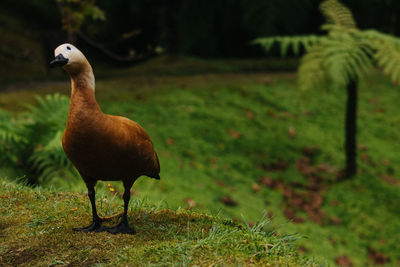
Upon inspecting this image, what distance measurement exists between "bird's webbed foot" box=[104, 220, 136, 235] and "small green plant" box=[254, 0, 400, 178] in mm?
3545

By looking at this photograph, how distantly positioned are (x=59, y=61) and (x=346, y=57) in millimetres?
4195

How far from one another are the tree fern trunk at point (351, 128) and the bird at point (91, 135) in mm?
4539

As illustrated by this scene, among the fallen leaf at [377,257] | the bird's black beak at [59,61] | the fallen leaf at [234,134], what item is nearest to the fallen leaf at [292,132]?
the fallen leaf at [234,134]

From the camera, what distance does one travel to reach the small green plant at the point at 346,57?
5.23 metres

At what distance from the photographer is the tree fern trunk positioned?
19.8 feet

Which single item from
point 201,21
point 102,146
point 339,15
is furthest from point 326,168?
point 201,21

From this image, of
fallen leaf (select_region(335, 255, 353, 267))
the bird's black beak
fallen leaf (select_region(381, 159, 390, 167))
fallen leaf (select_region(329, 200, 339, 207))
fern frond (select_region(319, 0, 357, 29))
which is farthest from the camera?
fallen leaf (select_region(381, 159, 390, 167))

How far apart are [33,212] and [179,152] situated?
11.7 feet

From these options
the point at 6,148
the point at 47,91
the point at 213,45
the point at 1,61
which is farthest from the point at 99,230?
the point at 213,45

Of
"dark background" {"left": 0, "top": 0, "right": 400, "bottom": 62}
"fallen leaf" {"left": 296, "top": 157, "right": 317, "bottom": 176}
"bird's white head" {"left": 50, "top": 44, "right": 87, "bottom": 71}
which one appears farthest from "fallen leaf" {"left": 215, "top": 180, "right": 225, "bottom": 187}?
"dark background" {"left": 0, "top": 0, "right": 400, "bottom": 62}

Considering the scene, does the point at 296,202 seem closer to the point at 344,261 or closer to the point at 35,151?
the point at 344,261

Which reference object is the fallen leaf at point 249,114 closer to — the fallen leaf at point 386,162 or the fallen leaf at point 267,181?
the fallen leaf at point 267,181

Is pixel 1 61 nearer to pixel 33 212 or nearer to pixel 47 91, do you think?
pixel 47 91

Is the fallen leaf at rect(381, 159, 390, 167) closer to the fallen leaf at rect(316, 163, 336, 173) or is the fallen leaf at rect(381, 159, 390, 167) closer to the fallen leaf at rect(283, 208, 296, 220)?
the fallen leaf at rect(316, 163, 336, 173)
